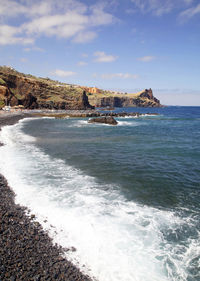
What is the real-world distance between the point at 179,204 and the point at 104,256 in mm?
5585

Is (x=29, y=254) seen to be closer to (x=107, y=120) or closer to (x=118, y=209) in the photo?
(x=118, y=209)

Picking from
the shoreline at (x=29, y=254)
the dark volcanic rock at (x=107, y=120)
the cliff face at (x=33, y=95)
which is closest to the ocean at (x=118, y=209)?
the shoreline at (x=29, y=254)

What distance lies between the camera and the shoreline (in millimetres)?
5664

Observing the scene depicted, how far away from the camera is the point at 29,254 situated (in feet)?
20.9

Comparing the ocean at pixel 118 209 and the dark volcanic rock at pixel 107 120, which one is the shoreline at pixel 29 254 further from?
the dark volcanic rock at pixel 107 120

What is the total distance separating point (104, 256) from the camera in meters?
6.80

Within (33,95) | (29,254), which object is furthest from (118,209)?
Result: (33,95)

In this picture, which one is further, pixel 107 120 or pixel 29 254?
pixel 107 120

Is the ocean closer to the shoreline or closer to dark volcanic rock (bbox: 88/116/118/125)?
the shoreline

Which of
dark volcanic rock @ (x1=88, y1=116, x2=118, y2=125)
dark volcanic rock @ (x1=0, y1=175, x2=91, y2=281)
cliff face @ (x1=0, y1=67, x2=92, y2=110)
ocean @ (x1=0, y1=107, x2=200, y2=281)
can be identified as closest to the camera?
dark volcanic rock @ (x1=0, y1=175, x2=91, y2=281)

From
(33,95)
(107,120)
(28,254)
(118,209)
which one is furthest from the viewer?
(33,95)

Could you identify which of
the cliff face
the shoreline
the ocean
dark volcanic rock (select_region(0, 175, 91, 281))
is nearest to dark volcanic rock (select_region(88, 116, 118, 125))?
the ocean

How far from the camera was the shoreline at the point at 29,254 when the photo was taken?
5.66 metres

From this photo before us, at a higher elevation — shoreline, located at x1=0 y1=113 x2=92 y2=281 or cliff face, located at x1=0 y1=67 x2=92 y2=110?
cliff face, located at x1=0 y1=67 x2=92 y2=110
